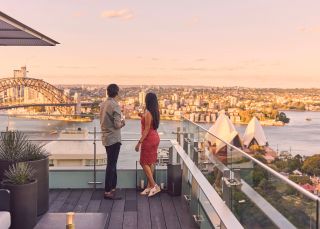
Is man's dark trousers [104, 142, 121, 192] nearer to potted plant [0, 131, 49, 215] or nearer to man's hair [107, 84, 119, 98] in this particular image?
man's hair [107, 84, 119, 98]

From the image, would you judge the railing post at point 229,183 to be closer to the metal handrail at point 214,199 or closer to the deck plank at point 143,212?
the metal handrail at point 214,199

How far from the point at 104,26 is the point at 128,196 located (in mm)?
26156

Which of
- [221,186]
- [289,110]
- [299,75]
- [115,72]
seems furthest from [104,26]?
[221,186]

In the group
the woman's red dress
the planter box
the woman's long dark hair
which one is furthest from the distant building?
the planter box

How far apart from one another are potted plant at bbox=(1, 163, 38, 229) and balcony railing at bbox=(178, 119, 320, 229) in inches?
65.5

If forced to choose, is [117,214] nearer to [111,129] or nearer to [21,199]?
[111,129]

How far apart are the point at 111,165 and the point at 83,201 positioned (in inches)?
22.5

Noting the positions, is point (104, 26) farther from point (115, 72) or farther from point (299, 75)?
point (299, 75)

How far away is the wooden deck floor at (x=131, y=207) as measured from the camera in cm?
500

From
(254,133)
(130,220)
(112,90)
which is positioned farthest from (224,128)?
(130,220)

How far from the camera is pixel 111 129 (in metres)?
5.80

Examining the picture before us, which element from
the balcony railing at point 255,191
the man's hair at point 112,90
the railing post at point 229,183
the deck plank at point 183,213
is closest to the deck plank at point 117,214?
the deck plank at point 183,213

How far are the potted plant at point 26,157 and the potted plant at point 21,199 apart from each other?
549 millimetres

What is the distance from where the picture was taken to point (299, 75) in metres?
48.4
